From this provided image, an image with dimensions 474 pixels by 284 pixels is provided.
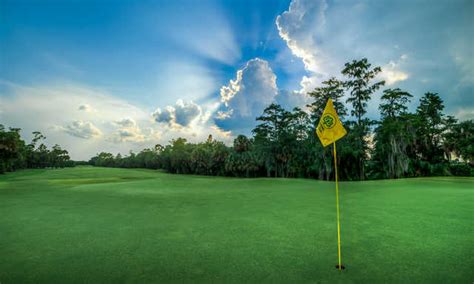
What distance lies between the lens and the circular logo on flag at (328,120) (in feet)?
15.8

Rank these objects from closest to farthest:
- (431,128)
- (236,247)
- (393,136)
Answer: (236,247)
(393,136)
(431,128)

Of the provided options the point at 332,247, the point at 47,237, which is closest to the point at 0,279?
the point at 47,237

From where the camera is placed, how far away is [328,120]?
4.86 m

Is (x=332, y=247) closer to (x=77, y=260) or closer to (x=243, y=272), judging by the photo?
(x=243, y=272)

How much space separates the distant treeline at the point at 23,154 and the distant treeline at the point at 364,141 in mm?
31326

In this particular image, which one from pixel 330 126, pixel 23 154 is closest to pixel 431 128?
pixel 330 126

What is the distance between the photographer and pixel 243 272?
11.5 ft

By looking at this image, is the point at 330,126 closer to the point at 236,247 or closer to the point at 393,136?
the point at 236,247

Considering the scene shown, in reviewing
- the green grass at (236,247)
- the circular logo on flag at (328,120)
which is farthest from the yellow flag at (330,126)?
the green grass at (236,247)

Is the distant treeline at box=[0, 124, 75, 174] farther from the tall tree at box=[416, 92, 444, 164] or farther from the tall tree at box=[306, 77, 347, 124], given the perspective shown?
the tall tree at box=[416, 92, 444, 164]

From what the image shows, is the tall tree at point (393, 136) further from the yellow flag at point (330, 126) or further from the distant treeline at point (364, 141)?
the yellow flag at point (330, 126)

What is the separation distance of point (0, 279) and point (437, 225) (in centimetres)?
849

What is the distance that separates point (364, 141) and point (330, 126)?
28148 mm

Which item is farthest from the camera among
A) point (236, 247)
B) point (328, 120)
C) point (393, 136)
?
point (393, 136)
